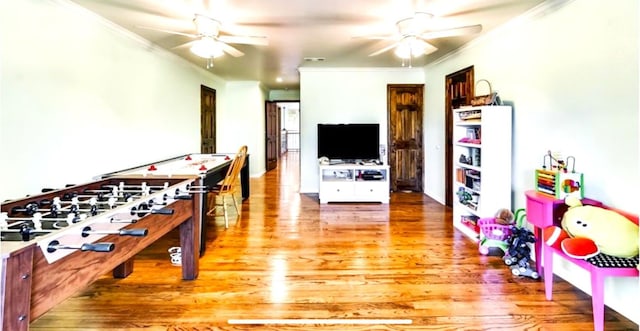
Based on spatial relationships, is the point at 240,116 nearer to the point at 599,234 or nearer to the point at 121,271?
the point at 121,271

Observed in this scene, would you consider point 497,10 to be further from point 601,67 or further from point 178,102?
point 178,102

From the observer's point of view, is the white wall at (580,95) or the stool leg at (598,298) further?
the white wall at (580,95)

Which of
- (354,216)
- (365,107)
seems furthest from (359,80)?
(354,216)

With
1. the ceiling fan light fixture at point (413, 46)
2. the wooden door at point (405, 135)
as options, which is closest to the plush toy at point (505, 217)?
the ceiling fan light fixture at point (413, 46)

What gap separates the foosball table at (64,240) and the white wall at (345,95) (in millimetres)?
4225

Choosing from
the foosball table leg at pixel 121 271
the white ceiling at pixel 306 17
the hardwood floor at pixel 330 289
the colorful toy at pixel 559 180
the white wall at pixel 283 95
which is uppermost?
the white wall at pixel 283 95

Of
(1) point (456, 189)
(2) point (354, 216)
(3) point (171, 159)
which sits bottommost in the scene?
(2) point (354, 216)

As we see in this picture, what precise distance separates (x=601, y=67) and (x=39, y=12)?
4186 millimetres

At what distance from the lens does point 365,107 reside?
6.89 metres

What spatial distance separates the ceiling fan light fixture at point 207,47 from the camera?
3750mm

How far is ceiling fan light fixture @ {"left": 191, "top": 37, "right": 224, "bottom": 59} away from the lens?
375cm

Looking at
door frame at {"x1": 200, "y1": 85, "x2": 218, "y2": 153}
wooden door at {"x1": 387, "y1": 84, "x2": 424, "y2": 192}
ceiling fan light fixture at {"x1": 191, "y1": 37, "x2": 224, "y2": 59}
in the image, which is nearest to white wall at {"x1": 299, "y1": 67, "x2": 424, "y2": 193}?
wooden door at {"x1": 387, "y1": 84, "x2": 424, "y2": 192}

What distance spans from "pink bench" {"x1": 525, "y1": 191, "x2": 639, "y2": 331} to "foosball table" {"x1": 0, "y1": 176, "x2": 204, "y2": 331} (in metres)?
2.39

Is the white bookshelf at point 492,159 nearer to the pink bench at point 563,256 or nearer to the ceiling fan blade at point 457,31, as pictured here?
the pink bench at point 563,256
